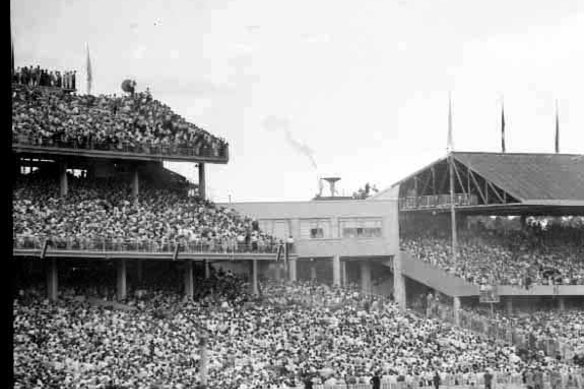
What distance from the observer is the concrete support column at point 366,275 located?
112 feet

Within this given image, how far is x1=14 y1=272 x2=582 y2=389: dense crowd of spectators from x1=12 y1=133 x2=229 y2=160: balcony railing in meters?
3.47

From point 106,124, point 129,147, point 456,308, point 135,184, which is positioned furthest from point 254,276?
point 456,308

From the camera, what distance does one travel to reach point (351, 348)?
26781 millimetres

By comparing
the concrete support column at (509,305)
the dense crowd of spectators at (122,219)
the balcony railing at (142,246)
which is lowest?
the concrete support column at (509,305)

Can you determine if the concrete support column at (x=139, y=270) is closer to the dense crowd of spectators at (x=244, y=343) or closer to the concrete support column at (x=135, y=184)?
the dense crowd of spectators at (x=244, y=343)

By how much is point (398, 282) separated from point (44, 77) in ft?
41.3

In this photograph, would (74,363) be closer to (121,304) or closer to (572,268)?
(121,304)

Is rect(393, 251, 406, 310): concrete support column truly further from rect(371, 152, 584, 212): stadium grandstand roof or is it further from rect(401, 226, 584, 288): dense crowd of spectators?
rect(371, 152, 584, 212): stadium grandstand roof

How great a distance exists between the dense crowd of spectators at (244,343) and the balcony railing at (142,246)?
114 centimetres

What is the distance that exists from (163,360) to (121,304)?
155 inches

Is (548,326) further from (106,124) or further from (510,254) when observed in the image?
(106,124)

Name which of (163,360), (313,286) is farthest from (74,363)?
(313,286)

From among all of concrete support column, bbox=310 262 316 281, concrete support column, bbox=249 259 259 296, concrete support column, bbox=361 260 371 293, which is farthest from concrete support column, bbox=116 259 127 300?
concrete support column, bbox=361 260 371 293

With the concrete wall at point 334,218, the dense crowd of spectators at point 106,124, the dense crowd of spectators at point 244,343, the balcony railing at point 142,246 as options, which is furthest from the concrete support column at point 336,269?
the dense crowd of spectators at point 106,124
